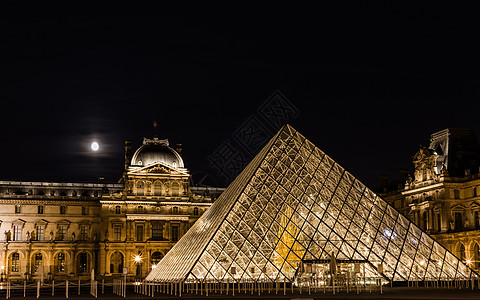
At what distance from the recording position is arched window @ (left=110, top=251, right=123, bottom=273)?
73.6 meters

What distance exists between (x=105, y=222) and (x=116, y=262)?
15.3ft

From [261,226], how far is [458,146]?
36.1 m

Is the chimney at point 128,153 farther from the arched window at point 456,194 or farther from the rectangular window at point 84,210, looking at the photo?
the arched window at point 456,194

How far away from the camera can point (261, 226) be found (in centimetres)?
3366

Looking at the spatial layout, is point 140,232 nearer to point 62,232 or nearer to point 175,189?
point 175,189

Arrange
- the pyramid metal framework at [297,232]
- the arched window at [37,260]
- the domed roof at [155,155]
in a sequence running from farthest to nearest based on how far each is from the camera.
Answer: the domed roof at [155,155] → the arched window at [37,260] → the pyramid metal framework at [297,232]

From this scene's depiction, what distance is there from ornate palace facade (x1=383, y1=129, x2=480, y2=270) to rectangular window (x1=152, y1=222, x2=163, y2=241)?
27717mm

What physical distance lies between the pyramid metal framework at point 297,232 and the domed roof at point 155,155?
37098mm

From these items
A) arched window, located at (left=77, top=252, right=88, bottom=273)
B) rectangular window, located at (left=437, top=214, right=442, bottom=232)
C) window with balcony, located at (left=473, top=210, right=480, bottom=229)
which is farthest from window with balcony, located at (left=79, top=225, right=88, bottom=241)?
window with balcony, located at (left=473, top=210, right=480, bottom=229)

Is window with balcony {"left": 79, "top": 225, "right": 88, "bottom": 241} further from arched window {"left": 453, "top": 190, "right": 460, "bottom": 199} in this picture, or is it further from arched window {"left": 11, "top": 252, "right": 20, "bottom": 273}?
arched window {"left": 453, "top": 190, "right": 460, "bottom": 199}

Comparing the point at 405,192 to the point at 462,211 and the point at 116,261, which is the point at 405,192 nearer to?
the point at 462,211

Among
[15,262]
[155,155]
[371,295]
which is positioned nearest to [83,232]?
[15,262]

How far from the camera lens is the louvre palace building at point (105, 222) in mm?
72938

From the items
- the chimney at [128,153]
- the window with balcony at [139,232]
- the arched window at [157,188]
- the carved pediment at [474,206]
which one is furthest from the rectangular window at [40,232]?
the carved pediment at [474,206]
